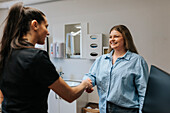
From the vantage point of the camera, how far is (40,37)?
0.99 meters

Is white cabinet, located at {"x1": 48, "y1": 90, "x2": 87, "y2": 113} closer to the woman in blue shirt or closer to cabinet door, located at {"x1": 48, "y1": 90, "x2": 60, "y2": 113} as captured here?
cabinet door, located at {"x1": 48, "y1": 90, "x2": 60, "y2": 113}

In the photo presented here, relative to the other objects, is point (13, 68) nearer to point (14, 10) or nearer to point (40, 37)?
point (40, 37)

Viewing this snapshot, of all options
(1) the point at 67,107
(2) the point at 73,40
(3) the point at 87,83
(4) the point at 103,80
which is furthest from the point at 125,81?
(2) the point at 73,40

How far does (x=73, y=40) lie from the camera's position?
2889 mm

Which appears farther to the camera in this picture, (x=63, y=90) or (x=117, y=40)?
(x=117, y=40)

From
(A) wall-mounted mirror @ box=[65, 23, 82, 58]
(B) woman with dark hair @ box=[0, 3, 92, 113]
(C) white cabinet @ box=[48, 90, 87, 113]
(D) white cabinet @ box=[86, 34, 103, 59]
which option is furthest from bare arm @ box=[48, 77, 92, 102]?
(A) wall-mounted mirror @ box=[65, 23, 82, 58]

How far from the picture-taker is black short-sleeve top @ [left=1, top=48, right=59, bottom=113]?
32.8 inches

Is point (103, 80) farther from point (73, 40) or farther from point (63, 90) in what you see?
point (73, 40)

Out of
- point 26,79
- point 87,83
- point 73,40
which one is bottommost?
point 87,83

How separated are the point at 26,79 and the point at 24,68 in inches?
2.7

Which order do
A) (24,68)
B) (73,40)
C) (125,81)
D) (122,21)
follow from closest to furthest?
(24,68) < (125,81) < (122,21) < (73,40)

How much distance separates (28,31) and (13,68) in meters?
0.26

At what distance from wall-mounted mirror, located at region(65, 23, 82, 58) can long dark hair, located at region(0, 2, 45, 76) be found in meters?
1.90

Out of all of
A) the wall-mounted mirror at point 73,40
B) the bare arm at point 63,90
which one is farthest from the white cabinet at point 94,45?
the bare arm at point 63,90
